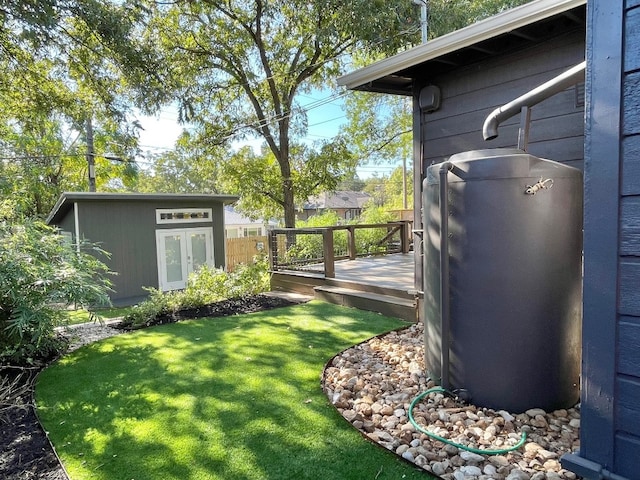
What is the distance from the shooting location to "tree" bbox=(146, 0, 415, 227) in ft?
35.5

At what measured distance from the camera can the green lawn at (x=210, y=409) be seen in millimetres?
2217

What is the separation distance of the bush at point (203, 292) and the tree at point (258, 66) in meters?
4.60

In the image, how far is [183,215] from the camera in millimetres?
12406

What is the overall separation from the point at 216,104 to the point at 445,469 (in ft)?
39.7

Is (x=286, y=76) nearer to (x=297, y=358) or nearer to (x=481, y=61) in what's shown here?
(x=481, y=61)

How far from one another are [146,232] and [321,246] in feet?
17.1

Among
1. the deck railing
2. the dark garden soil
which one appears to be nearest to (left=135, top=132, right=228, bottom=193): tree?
the deck railing

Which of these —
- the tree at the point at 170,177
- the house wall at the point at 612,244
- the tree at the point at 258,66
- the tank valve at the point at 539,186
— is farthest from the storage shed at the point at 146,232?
the tree at the point at 170,177

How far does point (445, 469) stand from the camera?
2080 millimetres

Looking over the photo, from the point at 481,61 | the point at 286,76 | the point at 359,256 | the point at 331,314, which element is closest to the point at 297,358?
the point at 331,314

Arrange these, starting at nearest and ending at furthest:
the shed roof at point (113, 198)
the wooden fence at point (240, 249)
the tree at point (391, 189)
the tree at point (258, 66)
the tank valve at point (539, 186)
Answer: the tank valve at point (539, 186) < the shed roof at point (113, 198) < the tree at point (258, 66) < the wooden fence at point (240, 249) < the tree at point (391, 189)

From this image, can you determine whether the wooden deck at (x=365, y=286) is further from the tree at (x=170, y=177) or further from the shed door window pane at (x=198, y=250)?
the tree at (x=170, y=177)

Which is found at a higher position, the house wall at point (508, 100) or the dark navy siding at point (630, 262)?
the house wall at point (508, 100)

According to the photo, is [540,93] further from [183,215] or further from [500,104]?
[183,215]
